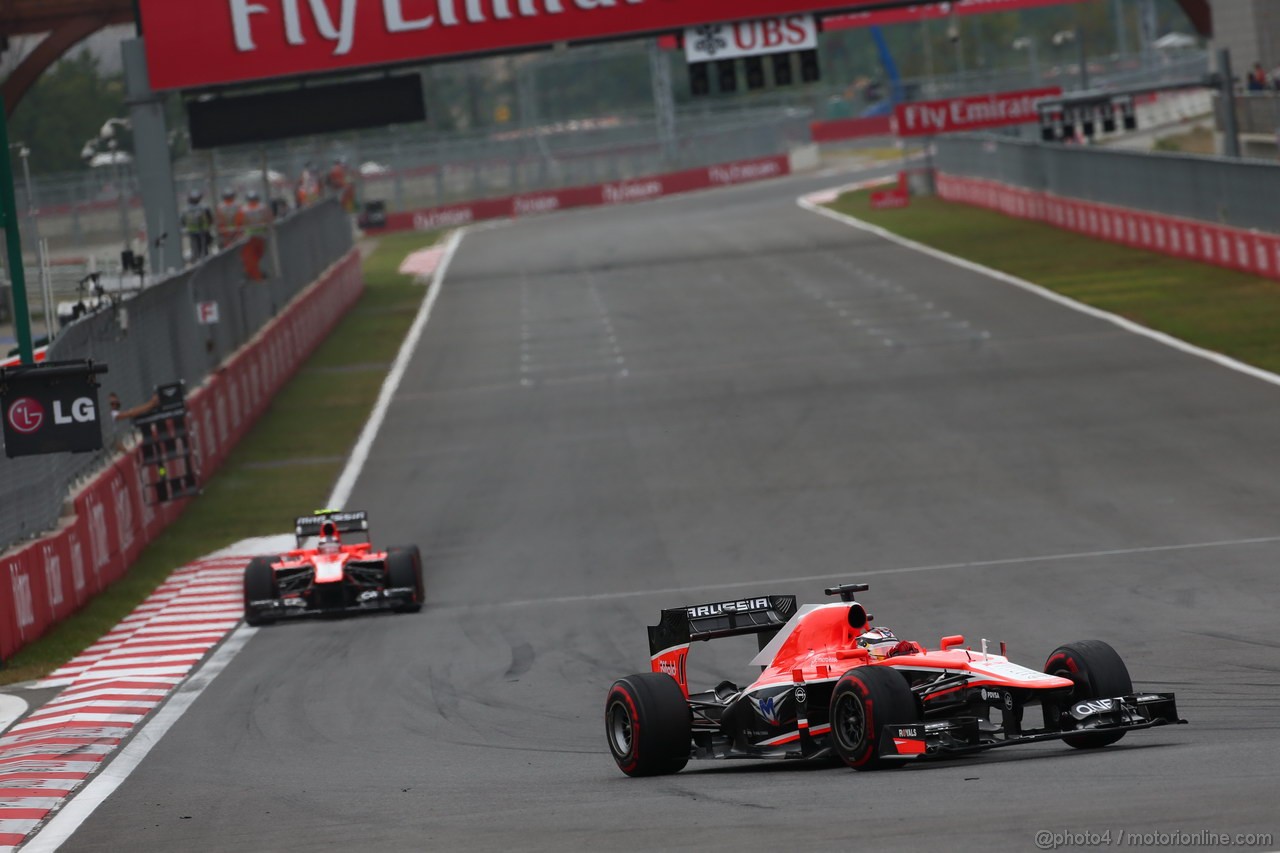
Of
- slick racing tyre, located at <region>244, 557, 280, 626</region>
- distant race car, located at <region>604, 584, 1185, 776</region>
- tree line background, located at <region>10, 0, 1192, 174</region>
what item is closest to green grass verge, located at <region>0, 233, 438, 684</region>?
slick racing tyre, located at <region>244, 557, 280, 626</region>

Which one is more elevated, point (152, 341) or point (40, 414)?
point (152, 341)

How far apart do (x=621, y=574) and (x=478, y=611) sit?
6.44 feet

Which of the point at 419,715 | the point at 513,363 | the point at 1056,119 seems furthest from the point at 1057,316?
the point at 419,715

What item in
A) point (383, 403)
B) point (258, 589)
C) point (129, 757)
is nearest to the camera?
point (129, 757)

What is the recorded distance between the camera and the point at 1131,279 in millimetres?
40781

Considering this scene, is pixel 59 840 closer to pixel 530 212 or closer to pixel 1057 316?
pixel 1057 316

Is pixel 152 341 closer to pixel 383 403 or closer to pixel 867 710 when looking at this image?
pixel 383 403

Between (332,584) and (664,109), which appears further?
(664,109)

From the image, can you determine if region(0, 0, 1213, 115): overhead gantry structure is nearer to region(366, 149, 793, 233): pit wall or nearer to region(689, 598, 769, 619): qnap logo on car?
region(689, 598, 769, 619): qnap logo on car

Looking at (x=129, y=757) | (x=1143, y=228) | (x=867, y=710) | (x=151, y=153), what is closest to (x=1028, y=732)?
(x=867, y=710)

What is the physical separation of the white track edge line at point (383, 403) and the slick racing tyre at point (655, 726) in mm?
14996

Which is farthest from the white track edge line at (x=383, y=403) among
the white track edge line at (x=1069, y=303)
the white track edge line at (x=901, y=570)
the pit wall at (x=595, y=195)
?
the pit wall at (x=595, y=195)

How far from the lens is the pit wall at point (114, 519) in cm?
1778

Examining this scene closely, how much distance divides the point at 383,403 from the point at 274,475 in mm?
6337
